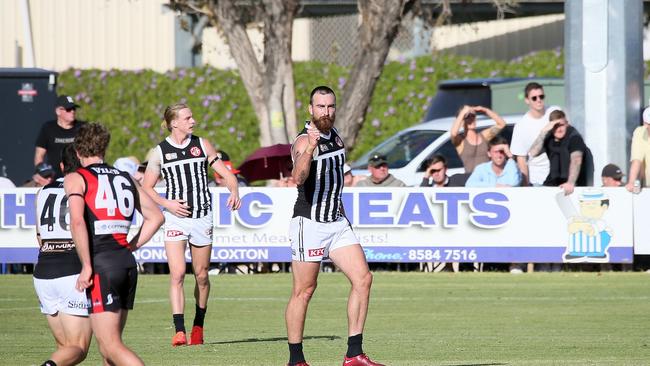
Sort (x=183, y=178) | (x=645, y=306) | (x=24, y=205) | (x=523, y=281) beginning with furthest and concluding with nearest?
(x=24, y=205), (x=523, y=281), (x=645, y=306), (x=183, y=178)

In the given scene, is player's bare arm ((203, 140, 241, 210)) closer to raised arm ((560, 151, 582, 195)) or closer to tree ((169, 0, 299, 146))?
raised arm ((560, 151, 582, 195))

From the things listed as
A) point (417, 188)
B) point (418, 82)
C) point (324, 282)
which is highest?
point (418, 82)

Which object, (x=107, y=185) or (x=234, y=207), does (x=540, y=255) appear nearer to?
Result: (x=234, y=207)

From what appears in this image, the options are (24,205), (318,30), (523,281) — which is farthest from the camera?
(318,30)

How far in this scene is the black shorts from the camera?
8234 mm

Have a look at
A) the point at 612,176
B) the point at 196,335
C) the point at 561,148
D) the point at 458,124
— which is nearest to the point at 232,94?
the point at 458,124

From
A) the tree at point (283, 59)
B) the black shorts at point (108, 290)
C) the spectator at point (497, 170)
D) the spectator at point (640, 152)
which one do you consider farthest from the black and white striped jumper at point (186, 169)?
the tree at point (283, 59)

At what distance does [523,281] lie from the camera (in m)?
17.6

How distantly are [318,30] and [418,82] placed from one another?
5863 millimetres

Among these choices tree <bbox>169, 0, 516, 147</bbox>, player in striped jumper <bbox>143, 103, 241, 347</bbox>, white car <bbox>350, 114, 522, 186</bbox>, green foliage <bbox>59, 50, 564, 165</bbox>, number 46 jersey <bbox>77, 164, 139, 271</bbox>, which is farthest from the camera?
green foliage <bbox>59, 50, 564, 165</bbox>

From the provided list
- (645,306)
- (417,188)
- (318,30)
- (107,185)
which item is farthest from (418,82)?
(107,185)

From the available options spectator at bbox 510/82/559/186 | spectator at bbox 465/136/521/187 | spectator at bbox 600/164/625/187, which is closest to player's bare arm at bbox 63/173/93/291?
spectator at bbox 465/136/521/187

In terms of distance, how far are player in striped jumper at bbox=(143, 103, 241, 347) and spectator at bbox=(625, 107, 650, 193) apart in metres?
7.37

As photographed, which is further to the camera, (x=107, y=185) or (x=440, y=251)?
(x=440, y=251)
